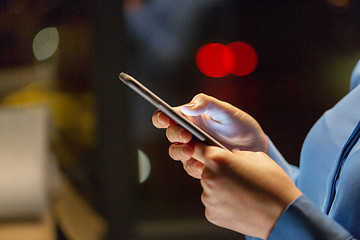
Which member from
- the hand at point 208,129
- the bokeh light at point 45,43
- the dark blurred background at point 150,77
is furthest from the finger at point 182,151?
the bokeh light at point 45,43

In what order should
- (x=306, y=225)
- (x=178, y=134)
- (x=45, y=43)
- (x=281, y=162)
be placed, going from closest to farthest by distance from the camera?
(x=306, y=225) → (x=178, y=134) → (x=281, y=162) → (x=45, y=43)

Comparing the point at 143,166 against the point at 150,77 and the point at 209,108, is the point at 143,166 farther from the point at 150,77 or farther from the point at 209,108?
the point at 209,108

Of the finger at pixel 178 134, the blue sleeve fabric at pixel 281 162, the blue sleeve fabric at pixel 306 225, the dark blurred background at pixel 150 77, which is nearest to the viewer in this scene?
the blue sleeve fabric at pixel 306 225

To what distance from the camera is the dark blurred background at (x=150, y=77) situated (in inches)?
62.2

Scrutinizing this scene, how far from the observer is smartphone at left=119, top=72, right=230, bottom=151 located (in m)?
0.42

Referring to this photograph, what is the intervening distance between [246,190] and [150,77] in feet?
4.22

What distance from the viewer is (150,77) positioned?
5.36 feet

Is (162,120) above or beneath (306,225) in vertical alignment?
above

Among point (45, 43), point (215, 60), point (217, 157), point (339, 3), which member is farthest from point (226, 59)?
point (217, 157)

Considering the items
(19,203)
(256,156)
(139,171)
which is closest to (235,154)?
(256,156)

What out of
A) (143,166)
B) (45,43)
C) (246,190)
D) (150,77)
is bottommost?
(143,166)

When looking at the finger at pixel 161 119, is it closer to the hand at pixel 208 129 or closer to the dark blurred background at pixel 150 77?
the hand at pixel 208 129

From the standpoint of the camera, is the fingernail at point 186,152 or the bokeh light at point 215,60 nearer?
the fingernail at point 186,152

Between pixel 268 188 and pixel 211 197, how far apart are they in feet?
0.23
